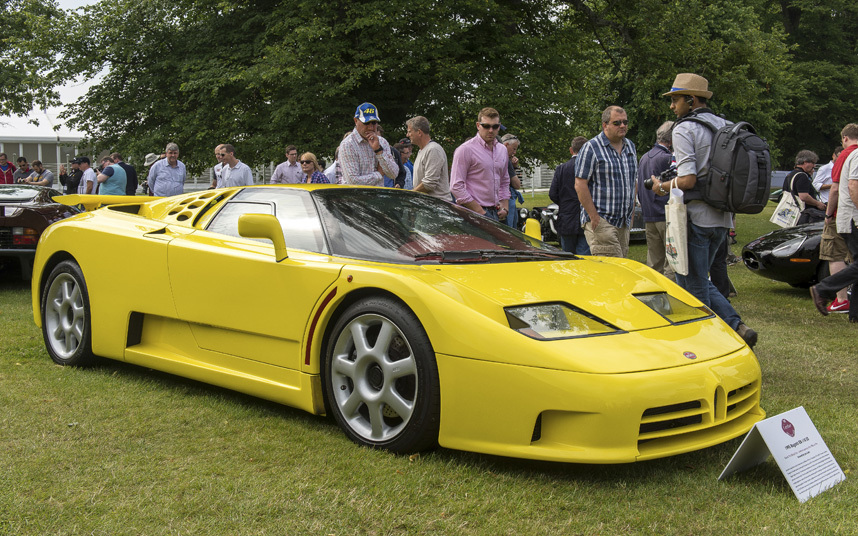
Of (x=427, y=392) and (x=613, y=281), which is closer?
(x=427, y=392)

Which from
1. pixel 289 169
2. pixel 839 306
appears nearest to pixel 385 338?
pixel 839 306

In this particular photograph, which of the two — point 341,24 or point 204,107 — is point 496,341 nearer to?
point 341,24

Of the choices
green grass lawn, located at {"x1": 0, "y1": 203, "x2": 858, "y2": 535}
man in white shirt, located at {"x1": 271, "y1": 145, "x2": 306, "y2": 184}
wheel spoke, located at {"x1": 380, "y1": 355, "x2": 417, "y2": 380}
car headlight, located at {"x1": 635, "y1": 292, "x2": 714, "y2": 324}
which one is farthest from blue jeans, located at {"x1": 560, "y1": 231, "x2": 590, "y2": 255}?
man in white shirt, located at {"x1": 271, "y1": 145, "x2": 306, "y2": 184}

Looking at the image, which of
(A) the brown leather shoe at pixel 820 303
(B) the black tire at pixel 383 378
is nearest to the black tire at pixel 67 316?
(B) the black tire at pixel 383 378

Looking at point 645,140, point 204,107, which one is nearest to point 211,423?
point 204,107

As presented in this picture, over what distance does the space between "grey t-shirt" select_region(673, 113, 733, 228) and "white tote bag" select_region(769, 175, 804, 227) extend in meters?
6.08

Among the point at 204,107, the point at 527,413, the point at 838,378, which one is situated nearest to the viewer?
the point at 527,413

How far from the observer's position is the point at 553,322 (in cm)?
349

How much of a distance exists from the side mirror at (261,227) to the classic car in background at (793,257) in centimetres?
706

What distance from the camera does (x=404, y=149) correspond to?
37.4 feet

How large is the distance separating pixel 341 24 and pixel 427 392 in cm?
1385

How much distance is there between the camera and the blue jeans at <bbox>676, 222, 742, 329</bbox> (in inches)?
211

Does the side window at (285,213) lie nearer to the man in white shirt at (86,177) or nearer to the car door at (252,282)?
the car door at (252,282)

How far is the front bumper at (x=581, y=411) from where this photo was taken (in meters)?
3.21
